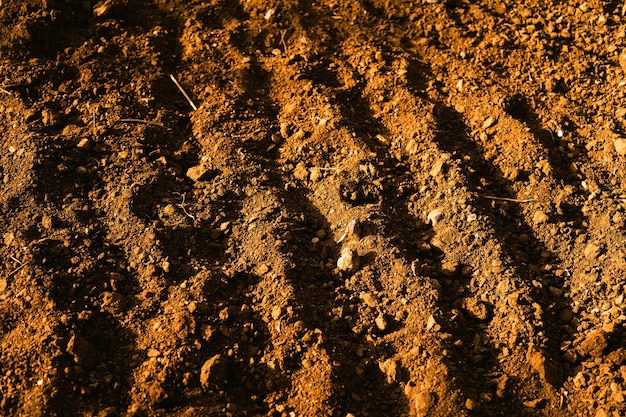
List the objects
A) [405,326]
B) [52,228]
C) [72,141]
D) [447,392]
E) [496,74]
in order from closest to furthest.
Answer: [447,392]
[405,326]
[52,228]
[72,141]
[496,74]

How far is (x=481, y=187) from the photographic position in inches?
139

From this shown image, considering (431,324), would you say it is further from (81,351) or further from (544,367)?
(81,351)

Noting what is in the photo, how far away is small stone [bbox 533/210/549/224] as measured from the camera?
3389mm

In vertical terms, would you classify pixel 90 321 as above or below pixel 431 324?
below

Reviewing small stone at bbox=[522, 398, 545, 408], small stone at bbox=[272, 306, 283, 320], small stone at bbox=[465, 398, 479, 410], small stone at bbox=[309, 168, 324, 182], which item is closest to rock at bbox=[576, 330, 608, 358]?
small stone at bbox=[522, 398, 545, 408]

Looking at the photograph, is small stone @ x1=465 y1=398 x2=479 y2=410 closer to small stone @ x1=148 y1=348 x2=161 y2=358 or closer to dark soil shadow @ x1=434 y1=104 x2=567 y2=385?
dark soil shadow @ x1=434 y1=104 x2=567 y2=385

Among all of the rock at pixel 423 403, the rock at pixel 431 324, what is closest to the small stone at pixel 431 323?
the rock at pixel 431 324

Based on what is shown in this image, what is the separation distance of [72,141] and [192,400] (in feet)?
4.77

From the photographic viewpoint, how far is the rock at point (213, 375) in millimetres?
2867

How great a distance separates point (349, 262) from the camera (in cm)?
Answer: 323

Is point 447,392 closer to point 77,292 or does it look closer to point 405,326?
point 405,326

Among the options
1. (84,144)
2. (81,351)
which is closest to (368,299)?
(81,351)

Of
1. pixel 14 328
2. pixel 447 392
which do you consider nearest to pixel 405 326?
pixel 447 392

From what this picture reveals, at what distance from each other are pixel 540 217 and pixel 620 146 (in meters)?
0.60
